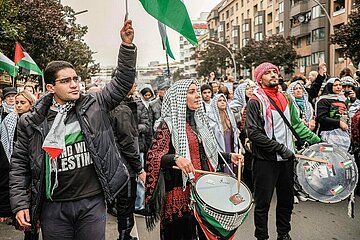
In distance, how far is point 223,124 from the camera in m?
7.18

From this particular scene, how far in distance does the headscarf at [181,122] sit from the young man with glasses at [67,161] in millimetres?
869

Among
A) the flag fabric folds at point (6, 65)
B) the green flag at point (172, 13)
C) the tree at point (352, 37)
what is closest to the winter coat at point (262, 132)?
the green flag at point (172, 13)

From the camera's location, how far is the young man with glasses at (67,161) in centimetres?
319

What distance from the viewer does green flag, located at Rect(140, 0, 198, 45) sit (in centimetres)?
347

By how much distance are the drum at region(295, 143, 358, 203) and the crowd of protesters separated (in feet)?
0.51

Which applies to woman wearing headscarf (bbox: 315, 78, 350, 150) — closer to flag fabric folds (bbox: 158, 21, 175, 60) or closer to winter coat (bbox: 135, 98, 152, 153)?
winter coat (bbox: 135, 98, 152, 153)

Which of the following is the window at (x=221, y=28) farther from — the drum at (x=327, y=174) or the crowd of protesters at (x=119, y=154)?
the drum at (x=327, y=174)

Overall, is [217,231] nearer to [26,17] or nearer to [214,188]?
[214,188]

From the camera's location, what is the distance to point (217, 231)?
11.8 ft

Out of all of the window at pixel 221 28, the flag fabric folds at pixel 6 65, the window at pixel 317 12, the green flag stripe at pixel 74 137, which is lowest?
the green flag stripe at pixel 74 137

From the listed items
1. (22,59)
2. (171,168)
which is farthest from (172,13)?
(22,59)

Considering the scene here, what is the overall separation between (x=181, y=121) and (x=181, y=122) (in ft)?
0.04

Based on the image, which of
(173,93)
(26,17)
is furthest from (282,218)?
(26,17)

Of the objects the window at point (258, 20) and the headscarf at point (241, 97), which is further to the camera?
the window at point (258, 20)
